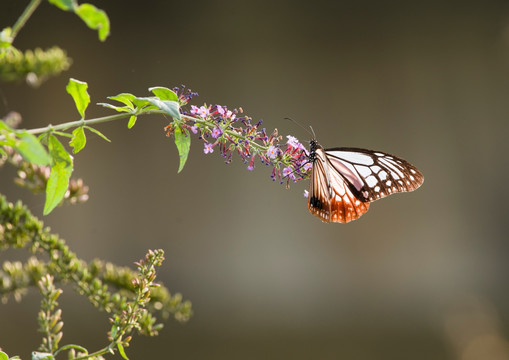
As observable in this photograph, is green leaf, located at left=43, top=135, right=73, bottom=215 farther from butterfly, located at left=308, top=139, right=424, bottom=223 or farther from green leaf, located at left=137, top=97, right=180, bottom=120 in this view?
butterfly, located at left=308, top=139, right=424, bottom=223

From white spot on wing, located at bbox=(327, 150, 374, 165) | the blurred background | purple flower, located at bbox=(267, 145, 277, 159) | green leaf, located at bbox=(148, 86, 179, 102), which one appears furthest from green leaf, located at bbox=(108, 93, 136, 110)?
the blurred background

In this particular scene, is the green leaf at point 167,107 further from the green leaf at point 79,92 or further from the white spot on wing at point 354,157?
the white spot on wing at point 354,157

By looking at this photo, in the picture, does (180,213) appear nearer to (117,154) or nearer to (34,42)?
(117,154)

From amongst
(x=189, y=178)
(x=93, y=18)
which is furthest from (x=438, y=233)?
(x=93, y=18)

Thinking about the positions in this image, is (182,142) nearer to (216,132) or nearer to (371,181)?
(216,132)

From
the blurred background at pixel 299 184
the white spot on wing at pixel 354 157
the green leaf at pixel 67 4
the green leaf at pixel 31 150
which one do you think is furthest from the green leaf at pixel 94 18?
the blurred background at pixel 299 184

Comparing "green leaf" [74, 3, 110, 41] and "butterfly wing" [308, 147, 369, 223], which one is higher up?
"butterfly wing" [308, 147, 369, 223]

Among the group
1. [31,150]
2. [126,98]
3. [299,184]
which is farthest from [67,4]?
[299,184]

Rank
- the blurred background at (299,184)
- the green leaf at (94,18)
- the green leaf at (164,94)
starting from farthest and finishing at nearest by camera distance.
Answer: the blurred background at (299,184) → the green leaf at (164,94) → the green leaf at (94,18)
